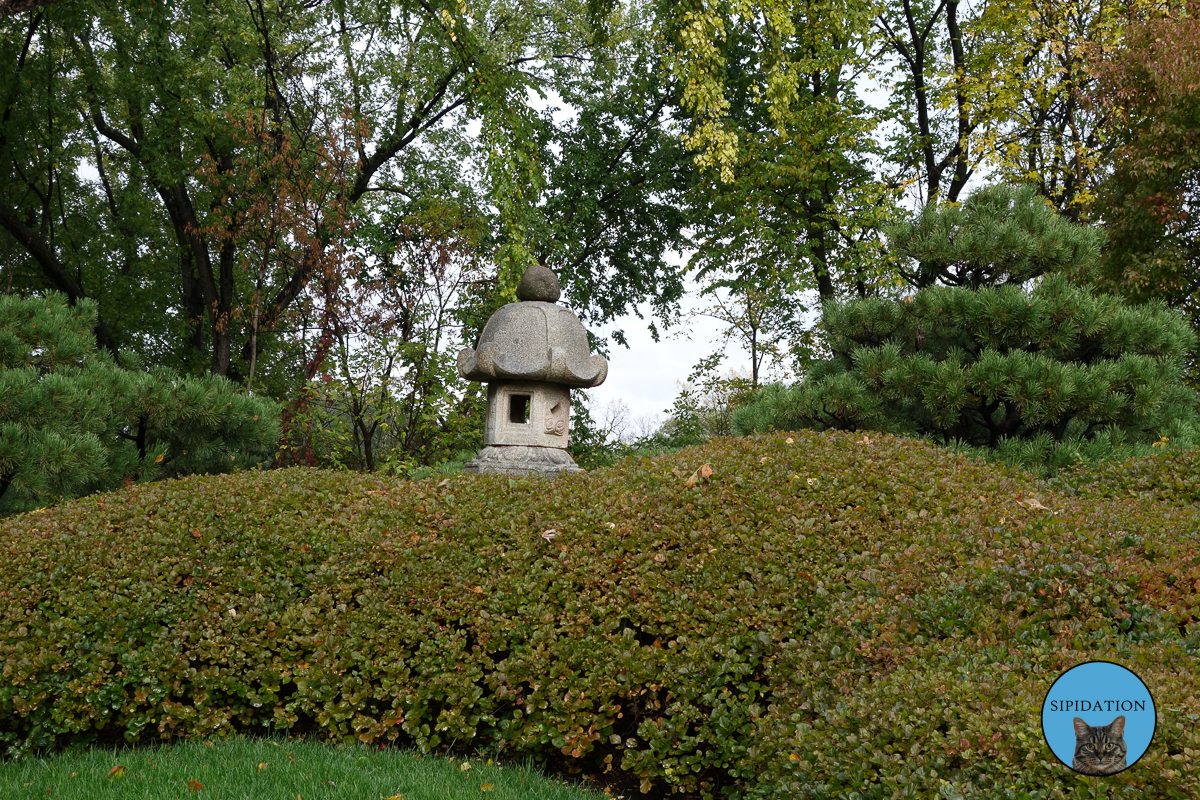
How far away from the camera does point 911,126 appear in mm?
14180

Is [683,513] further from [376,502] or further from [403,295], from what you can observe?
[403,295]

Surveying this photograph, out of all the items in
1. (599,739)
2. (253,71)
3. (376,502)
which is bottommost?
(599,739)

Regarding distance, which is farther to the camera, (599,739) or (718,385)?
(718,385)

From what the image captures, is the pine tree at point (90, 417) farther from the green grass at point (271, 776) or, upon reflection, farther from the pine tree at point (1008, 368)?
the pine tree at point (1008, 368)

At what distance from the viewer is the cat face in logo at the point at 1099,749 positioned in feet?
6.41

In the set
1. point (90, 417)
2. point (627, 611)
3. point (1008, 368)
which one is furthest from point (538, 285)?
point (627, 611)

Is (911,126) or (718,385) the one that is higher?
(911,126)

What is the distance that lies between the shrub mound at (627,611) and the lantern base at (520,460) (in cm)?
215

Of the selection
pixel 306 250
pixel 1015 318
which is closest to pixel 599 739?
pixel 1015 318

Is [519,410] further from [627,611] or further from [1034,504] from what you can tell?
[1034,504]

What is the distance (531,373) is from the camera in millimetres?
7152

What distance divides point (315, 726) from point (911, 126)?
45.1 ft

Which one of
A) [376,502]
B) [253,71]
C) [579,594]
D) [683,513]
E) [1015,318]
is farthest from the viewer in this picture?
[253,71]

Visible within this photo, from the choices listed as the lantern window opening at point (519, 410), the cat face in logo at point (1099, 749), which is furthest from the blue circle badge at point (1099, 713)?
the lantern window opening at point (519, 410)
